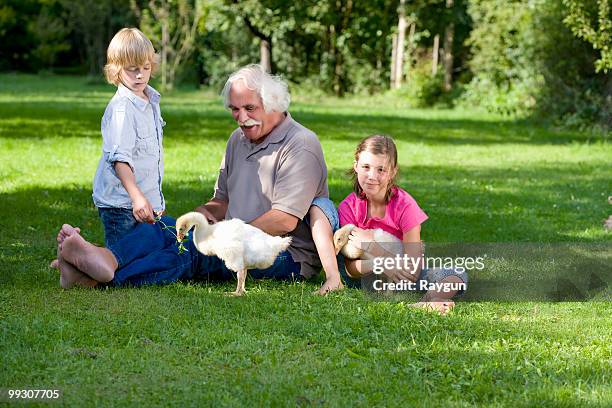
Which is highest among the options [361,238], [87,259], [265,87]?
[265,87]

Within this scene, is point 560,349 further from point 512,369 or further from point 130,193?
point 130,193

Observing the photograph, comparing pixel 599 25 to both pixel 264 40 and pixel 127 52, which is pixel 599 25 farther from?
pixel 264 40

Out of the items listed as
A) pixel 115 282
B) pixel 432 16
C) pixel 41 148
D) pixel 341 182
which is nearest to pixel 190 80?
pixel 432 16

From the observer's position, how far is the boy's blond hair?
578cm

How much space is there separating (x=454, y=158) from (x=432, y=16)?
18.5 metres

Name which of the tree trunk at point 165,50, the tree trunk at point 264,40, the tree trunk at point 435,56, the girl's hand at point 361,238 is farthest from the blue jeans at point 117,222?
the tree trunk at point 165,50

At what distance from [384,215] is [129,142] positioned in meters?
1.67

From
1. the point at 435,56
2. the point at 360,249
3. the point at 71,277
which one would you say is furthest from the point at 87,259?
the point at 435,56

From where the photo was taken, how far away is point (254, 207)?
620 centimetres

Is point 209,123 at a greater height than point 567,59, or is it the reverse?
point 567,59

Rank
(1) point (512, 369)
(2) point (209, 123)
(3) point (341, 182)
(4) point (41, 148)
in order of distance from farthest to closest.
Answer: (2) point (209, 123) < (4) point (41, 148) < (3) point (341, 182) < (1) point (512, 369)

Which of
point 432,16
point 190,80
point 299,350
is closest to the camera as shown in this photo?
point 299,350

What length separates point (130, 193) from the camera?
5707 millimetres

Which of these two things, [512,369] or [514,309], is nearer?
[512,369]
